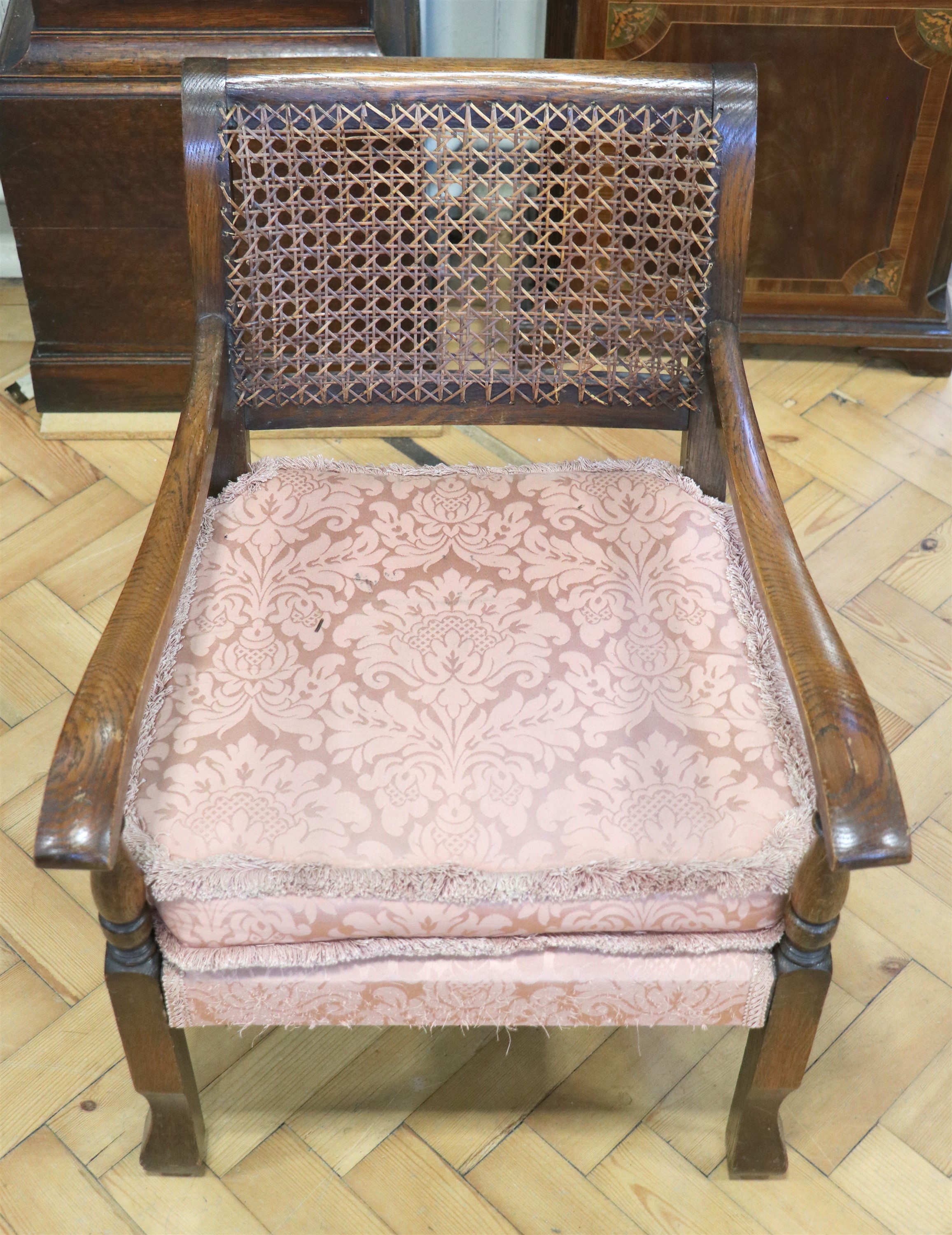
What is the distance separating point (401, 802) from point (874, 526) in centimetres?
112

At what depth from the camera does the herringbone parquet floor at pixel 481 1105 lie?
135cm

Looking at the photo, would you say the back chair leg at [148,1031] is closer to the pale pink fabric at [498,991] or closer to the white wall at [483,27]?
the pale pink fabric at [498,991]

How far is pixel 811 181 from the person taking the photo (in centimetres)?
202

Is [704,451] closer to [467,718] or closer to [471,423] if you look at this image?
[471,423]

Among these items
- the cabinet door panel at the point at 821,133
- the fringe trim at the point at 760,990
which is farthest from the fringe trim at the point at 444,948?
the cabinet door panel at the point at 821,133

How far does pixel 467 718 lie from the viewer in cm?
121

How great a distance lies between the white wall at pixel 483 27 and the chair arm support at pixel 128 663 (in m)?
1.20

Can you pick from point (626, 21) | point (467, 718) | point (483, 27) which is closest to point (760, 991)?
point (467, 718)

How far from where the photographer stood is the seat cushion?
1102 millimetres

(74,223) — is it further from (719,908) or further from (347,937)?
(719,908)

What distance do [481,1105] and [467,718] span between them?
1.55ft

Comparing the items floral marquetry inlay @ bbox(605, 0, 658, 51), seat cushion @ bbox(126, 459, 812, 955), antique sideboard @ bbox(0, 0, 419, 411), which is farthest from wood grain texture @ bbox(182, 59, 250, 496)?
floral marquetry inlay @ bbox(605, 0, 658, 51)

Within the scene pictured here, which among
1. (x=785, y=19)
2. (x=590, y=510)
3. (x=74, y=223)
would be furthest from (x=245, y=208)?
(x=785, y=19)

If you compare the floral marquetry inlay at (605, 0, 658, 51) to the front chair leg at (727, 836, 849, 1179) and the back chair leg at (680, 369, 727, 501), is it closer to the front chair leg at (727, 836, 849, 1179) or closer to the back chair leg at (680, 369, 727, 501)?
the back chair leg at (680, 369, 727, 501)
